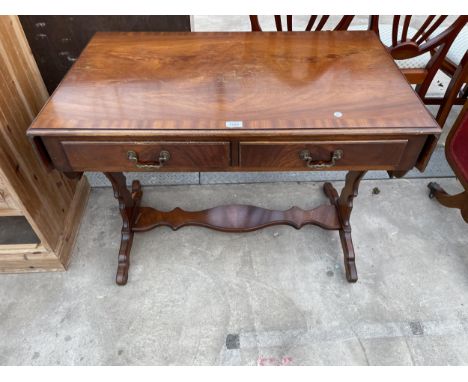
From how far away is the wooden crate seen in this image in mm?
1291

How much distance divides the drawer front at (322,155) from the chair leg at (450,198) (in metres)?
0.80

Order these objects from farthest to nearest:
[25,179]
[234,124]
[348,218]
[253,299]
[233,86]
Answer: [348,218]
[253,299]
[25,179]
[233,86]
[234,124]

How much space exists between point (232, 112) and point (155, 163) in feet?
0.98

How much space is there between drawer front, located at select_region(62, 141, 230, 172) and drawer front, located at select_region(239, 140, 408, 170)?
95 millimetres

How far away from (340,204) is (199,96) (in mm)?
1018

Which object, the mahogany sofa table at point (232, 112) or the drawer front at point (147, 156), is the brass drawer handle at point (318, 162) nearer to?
the mahogany sofa table at point (232, 112)

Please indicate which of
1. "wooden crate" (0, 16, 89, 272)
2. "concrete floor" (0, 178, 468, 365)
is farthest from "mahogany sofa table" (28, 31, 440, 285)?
"concrete floor" (0, 178, 468, 365)

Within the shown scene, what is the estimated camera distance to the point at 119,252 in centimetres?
166

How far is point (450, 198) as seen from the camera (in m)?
1.80

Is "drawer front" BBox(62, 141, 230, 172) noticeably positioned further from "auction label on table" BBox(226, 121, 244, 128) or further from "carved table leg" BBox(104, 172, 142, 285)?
"carved table leg" BBox(104, 172, 142, 285)

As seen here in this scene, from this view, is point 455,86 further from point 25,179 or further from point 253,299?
point 25,179

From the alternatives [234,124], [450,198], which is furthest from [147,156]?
[450,198]

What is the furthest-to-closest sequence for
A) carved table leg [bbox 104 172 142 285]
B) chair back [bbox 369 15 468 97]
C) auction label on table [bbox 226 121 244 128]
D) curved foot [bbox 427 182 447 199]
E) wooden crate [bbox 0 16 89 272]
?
curved foot [bbox 427 182 447 199], chair back [bbox 369 15 468 97], carved table leg [bbox 104 172 142 285], wooden crate [bbox 0 16 89 272], auction label on table [bbox 226 121 244 128]
